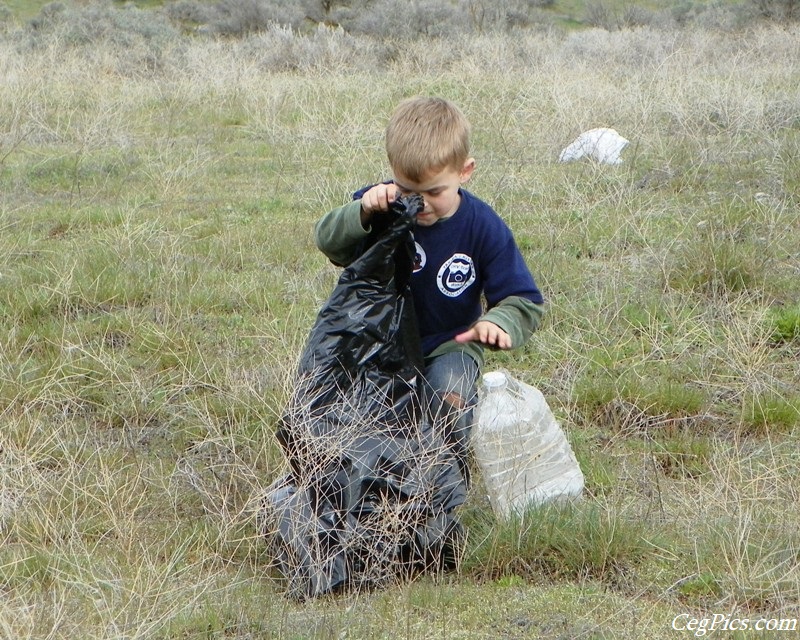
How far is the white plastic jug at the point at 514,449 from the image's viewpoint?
288 cm

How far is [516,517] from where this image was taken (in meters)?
2.73

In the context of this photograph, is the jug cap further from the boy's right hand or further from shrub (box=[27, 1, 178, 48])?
shrub (box=[27, 1, 178, 48])

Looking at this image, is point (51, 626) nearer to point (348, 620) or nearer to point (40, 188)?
point (348, 620)

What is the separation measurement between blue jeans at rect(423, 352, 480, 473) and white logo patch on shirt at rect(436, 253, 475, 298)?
0.21 metres

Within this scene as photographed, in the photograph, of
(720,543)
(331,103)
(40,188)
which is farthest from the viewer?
(331,103)

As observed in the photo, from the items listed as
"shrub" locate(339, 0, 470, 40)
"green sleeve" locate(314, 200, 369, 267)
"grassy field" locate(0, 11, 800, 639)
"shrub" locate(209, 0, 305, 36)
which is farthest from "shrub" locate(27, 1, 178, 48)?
"green sleeve" locate(314, 200, 369, 267)

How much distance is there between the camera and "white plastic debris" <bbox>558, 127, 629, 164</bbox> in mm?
6789

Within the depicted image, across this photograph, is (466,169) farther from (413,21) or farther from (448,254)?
(413,21)

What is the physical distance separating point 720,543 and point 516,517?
0.53 m

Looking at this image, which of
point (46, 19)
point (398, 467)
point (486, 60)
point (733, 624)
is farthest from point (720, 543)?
point (46, 19)

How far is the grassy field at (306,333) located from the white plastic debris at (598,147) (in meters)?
0.11

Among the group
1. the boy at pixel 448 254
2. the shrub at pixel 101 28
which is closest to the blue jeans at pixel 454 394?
the boy at pixel 448 254

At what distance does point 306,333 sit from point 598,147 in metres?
3.41

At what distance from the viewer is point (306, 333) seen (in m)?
4.20
